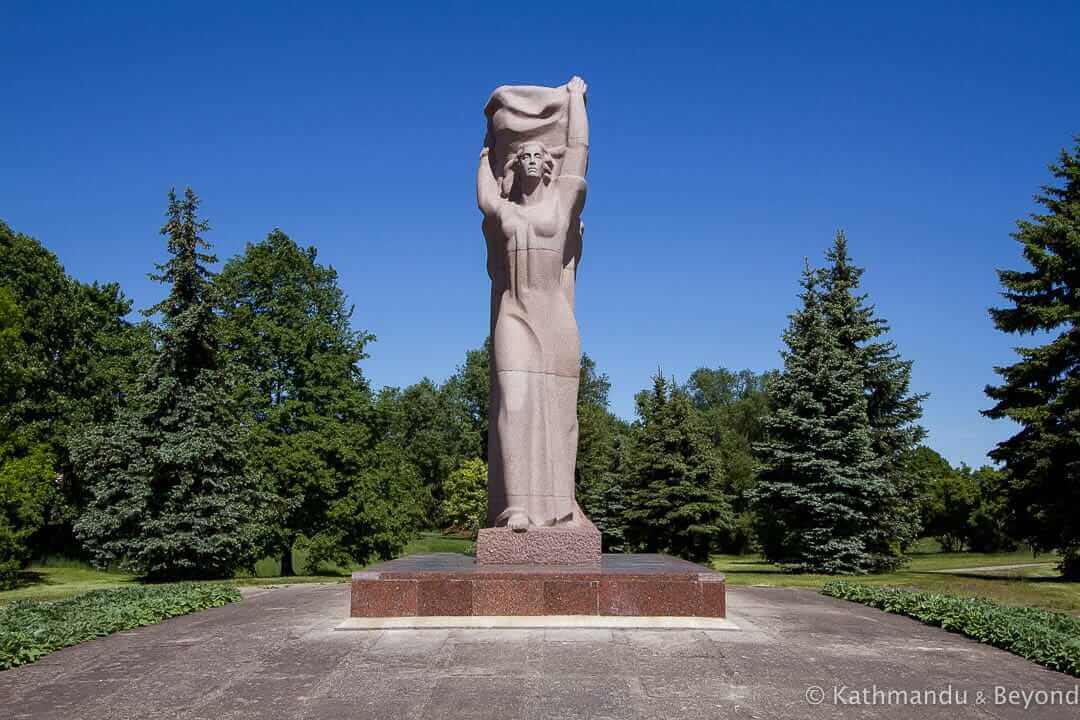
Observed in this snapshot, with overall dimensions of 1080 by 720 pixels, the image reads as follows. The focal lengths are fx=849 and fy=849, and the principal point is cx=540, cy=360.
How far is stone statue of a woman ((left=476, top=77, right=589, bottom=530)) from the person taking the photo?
10.0 m

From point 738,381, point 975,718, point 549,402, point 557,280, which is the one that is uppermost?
point 738,381

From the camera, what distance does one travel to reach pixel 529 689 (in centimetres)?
574

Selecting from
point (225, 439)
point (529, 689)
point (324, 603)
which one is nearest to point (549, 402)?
point (324, 603)

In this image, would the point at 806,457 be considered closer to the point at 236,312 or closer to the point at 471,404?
the point at 236,312

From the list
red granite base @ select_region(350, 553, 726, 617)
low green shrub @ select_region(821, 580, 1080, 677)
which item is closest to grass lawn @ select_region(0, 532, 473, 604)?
red granite base @ select_region(350, 553, 726, 617)

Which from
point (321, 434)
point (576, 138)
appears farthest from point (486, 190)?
point (321, 434)

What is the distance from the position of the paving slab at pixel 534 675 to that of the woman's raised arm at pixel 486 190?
511 cm

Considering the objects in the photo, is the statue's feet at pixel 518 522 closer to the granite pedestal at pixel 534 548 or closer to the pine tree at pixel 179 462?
the granite pedestal at pixel 534 548

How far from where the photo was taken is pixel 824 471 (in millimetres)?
22016

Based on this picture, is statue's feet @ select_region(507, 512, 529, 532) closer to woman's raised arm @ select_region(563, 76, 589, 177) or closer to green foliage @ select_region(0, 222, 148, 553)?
woman's raised arm @ select_region(563, 76, 589, 177)

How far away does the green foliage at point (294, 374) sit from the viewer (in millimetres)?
25812

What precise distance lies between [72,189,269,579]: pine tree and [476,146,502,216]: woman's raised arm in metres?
12.8

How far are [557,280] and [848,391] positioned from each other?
14518 mm

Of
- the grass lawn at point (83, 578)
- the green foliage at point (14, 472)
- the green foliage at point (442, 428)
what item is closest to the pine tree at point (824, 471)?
the grass lawn at point (83, 578)
